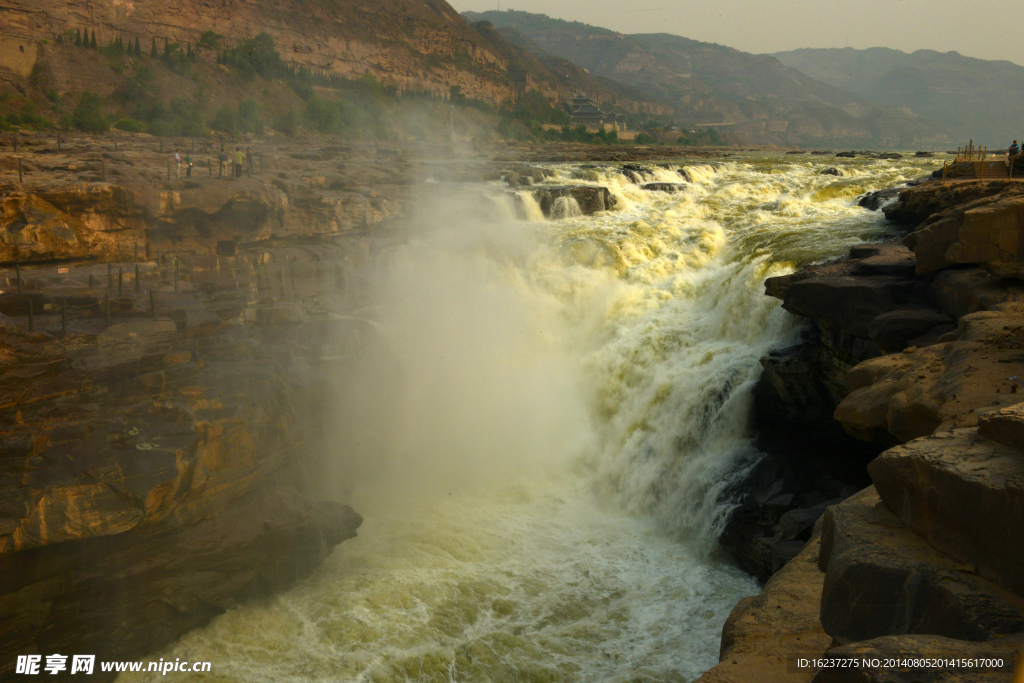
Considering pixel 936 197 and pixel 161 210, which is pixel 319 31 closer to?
pixel 161 210

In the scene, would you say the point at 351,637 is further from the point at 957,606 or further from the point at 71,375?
the point at 957,606

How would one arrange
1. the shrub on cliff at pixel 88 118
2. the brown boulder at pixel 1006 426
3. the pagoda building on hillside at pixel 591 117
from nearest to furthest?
the brown boulder at pixel 1006 426
the shrub on cliff at pixel 88 118
the pagoda building on hillside at pixel 591 117

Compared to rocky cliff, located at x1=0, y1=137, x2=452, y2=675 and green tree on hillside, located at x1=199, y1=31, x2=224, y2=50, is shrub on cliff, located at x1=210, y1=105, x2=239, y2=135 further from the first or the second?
rocky cliff, located at x1=0, y1=137, x2=452, y2=675

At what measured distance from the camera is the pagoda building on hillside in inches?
3538

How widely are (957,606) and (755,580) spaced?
5.39 meters

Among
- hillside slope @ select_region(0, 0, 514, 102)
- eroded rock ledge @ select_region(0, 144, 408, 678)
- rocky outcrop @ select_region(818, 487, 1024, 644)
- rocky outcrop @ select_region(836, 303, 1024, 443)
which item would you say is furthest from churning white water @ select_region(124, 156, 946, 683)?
hillside slope @ select_region(0, 0, 514, 102)

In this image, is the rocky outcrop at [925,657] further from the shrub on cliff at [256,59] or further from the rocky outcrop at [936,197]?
the shrub on cliff at [256,59]

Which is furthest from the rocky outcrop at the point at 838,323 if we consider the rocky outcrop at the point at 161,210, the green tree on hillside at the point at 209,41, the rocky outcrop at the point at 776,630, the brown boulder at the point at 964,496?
the green tree on hillside at the point at 209,41

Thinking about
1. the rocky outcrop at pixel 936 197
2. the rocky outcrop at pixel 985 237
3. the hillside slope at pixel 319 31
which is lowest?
the rocky outcrop at pixel 985 237

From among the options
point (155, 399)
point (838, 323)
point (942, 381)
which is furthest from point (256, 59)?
point (942, 381)

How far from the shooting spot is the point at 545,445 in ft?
43.0

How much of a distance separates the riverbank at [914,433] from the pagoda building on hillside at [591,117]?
81065 mm

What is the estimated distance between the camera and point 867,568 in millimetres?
4098

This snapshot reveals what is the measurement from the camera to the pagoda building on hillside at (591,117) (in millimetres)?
89869
